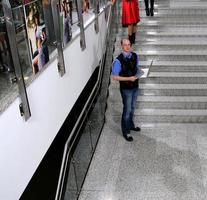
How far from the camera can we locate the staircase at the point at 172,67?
6.70m

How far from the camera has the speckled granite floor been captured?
4992 millimetres

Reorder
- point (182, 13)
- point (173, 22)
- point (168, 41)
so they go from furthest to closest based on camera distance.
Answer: point (182, 13)
point (173, 22)
point (168, 41)

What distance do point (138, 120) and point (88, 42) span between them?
1.99 meters

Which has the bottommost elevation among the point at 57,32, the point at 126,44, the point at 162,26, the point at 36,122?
the point at 36,122

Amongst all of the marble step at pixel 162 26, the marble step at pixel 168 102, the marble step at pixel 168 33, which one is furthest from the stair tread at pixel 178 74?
the marble step at pixel 162 26

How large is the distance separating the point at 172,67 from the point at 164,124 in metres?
1.30

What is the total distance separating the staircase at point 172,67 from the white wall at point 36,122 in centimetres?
127

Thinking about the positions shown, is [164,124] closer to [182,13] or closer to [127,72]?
[127,72]

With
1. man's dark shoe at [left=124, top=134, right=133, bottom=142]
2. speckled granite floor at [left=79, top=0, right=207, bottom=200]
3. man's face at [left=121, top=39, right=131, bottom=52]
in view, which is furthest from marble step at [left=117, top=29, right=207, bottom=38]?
man's dark shoe at [left=124, top=134, right=133, bottom=142]

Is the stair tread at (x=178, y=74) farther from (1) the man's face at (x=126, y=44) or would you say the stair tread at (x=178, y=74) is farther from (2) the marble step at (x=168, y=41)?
(1) the man's face at (x=126, y=44)

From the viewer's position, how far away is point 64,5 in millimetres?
5758

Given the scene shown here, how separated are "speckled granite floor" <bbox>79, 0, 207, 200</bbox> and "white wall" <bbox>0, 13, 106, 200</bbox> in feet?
3.12

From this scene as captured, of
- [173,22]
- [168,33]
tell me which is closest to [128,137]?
[168,33]

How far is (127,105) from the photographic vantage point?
577 cm
